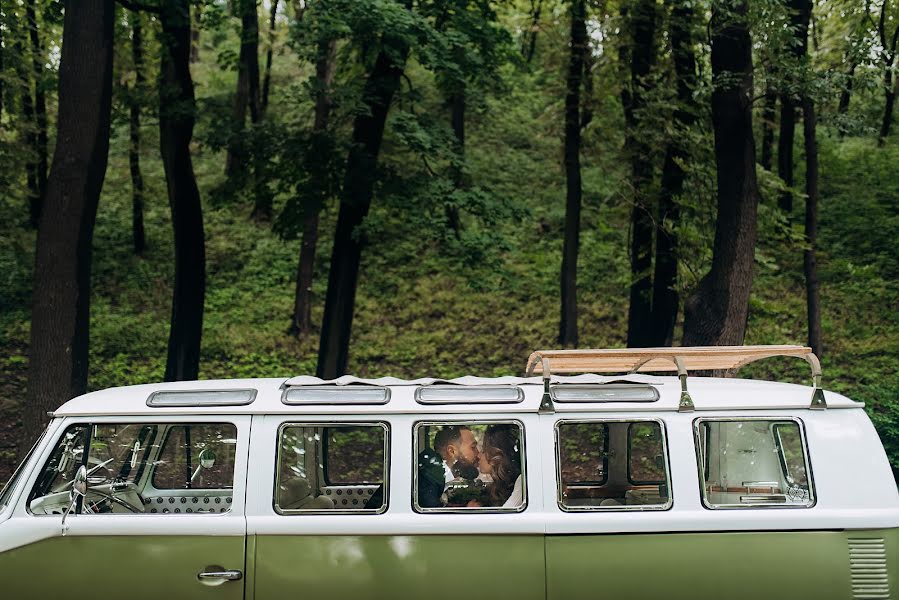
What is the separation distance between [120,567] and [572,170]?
1676 cm

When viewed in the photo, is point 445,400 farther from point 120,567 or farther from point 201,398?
point 120,567

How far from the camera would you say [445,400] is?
20.5 feet

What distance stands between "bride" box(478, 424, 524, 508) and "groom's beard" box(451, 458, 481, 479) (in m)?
0.04

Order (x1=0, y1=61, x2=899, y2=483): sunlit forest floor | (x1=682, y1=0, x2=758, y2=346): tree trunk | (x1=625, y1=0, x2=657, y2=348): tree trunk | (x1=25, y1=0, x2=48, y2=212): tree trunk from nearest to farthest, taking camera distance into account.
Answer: (x1=682, y1=0, x2=758, y2=346): tree trunk
(x1=625, y1=0, x2=657, y2=348): tree trunk
(x1=0, y1=61, x2=899, y2=483): sunlit forest floor
(x1=25, y1=0, x2=48, y2=212): tree trunk

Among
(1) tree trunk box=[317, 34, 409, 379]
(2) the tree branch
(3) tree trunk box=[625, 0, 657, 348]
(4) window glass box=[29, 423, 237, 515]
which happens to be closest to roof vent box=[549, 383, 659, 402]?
(4) window glass box=[29, 423, 237, 515]

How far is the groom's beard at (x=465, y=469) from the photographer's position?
6.22 metres

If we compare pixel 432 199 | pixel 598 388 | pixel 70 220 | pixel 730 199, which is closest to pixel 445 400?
pixel 598 388

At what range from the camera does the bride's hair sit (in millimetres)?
6164

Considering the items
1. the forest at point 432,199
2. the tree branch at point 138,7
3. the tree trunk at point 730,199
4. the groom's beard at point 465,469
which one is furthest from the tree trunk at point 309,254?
the groom's beard at point 465,469

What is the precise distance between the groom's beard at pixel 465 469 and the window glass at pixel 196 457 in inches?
57.9

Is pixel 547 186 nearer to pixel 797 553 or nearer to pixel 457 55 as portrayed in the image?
pixel 457 55

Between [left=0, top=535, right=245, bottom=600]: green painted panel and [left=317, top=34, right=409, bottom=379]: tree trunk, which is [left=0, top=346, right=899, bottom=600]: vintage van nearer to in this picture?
[left=0, top=535, right=245, bottom=600]: green painted panel

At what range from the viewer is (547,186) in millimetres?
31312

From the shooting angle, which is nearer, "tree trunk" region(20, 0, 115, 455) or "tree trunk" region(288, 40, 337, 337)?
"tree trunk" region(20, 0, 115, 455)
